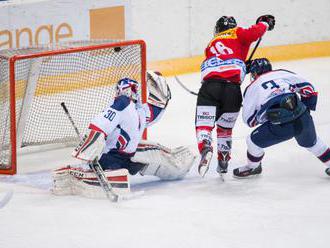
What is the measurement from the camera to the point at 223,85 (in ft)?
18.2

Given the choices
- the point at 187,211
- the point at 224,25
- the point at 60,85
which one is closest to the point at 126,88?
the point at 187,211

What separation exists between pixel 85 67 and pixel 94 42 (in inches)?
7.4

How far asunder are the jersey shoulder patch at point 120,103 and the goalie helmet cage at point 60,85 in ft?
2.84

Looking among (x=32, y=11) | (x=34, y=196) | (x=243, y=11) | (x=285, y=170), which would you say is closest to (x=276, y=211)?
(x=285, y=170)

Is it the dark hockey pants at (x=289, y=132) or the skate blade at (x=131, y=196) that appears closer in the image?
the skate blade at (x=131, y=196)

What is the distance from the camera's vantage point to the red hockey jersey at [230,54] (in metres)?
5.59

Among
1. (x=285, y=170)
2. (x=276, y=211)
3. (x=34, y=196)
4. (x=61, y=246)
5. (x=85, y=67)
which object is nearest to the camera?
(x=61, y=246)

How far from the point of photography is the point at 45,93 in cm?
628

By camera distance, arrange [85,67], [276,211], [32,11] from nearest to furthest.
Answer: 1. [276,211]
2. [85,67]
3. [32,11]

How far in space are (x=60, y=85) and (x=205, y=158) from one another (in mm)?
1454

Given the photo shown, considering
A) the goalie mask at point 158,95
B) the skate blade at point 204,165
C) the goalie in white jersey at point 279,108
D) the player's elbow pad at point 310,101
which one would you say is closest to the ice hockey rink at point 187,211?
the skate blade at point 204,165

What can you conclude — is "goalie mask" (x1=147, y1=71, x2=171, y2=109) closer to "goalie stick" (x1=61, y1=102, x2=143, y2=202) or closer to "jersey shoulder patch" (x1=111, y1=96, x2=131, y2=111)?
"jersey shoulder patch" (x1=111, y1=96, x2=131, y2=111)

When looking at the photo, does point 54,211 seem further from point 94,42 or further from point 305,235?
point 94,42

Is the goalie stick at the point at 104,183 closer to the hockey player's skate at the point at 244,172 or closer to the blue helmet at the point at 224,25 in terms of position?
the hockey player's skate at the point at 244,172
